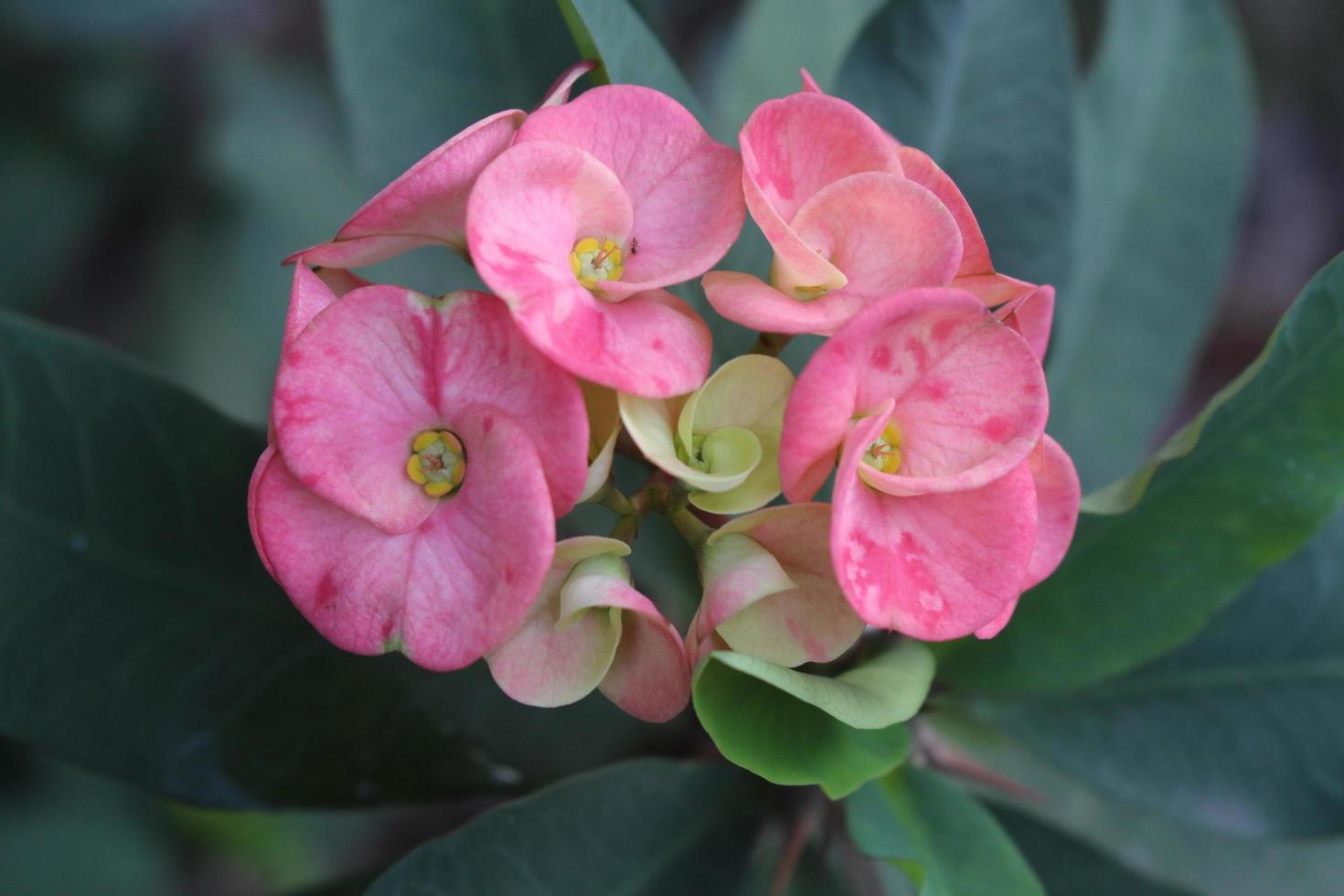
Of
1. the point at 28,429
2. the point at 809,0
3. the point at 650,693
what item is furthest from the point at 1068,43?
the point at 28,429

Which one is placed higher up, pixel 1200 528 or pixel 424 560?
pixel 424 560

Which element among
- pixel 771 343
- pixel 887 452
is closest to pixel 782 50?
pixel 771 343

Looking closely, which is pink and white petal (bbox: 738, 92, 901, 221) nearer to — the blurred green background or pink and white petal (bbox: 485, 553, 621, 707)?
pink and white petal (bbox: 485, 553, 621, 707)

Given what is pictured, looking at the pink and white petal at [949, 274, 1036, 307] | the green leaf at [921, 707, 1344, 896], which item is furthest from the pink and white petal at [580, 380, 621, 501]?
the green leaf at [921, 707, 1344, 896]

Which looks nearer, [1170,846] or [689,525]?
[689,525]

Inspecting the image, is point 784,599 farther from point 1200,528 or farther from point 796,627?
point 1200,528

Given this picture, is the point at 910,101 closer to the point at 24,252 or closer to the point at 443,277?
the point at 443,277

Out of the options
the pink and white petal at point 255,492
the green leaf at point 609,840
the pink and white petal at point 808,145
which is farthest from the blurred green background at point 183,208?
the pink and white petal at point 808,145
